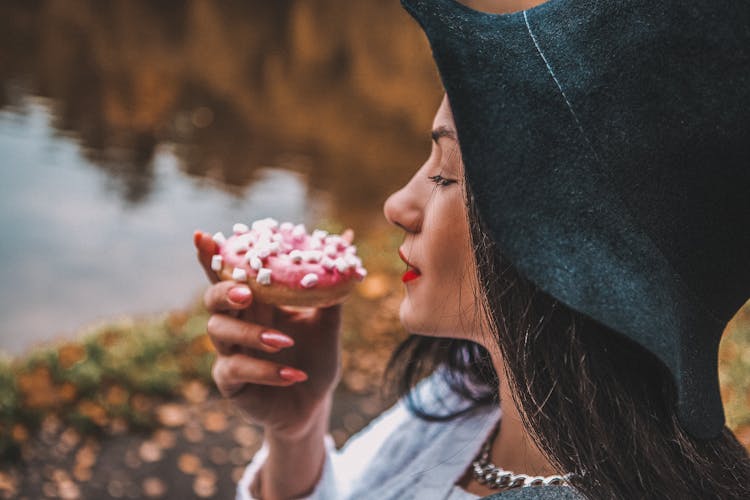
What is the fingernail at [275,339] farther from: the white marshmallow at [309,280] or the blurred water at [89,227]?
the blurred water at [89,227]

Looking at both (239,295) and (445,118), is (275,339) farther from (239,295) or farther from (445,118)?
(445,118)

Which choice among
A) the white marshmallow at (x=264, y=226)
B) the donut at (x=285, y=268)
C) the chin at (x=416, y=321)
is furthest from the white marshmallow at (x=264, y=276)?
the chin at (x=416, y=321)

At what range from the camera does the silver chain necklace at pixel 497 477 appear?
1.48 meters

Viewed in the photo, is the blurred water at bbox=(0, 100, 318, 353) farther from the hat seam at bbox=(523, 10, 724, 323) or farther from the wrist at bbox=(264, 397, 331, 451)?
the hat seam at bbox=(523, 10, 724, 323)

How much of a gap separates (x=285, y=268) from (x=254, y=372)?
267 mm

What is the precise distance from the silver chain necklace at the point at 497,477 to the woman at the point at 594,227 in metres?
0.01

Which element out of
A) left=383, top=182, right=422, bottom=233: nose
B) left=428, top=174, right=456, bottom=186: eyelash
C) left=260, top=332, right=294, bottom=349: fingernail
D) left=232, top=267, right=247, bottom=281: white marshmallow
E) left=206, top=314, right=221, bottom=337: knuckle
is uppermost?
left=428, top=174, right=456, bottom=186: eyelash

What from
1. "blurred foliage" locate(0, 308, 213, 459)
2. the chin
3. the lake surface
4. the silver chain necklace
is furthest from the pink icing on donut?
the lake surface

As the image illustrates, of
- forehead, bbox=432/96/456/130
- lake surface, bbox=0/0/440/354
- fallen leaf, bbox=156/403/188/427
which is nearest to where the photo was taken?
forehead, bbox=432/96/456/130

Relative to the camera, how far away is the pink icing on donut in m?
1.73

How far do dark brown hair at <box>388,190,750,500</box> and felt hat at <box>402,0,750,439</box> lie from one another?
0.10 metres

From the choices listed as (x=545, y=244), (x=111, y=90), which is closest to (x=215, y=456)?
(x=545, y=244)

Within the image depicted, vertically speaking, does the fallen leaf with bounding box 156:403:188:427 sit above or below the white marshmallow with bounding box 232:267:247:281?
below

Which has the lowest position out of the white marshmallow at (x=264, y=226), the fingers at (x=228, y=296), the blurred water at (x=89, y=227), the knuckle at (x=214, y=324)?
the blurred water at (x=89, y=227)
